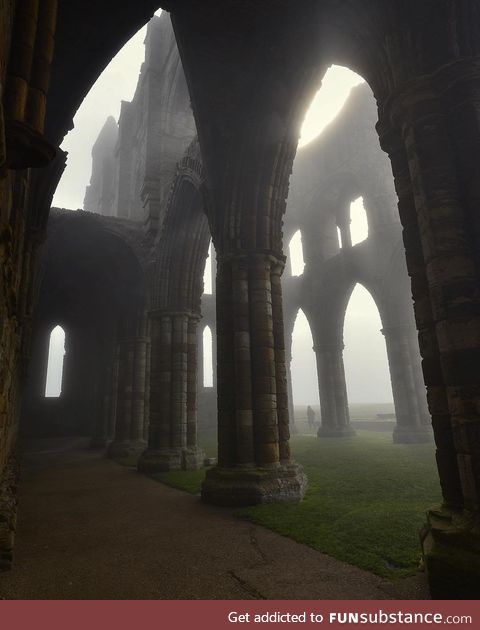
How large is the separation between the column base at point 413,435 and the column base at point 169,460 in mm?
7310

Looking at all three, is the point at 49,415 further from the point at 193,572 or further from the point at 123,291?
the point at 193,572

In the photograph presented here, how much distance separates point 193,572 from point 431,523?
1.73 m

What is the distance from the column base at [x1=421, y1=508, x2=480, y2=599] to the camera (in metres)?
2.24

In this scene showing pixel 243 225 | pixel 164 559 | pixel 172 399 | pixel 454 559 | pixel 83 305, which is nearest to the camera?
pixel 454 559

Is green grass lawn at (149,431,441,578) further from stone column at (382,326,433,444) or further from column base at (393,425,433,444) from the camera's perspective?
stone column at (382,326,433,444)

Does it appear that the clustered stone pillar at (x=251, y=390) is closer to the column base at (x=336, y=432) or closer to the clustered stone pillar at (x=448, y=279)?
the clustered stone pillar at (x=448, y=279)

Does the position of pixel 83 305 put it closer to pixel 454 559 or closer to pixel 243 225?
pixel 243 225

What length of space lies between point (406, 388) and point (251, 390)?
9.73 m

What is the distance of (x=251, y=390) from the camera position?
5965mm

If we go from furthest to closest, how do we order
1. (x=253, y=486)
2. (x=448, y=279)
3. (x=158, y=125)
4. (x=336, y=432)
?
(x=336, y=432), (x=158, y=125), (x=253, y=486), (x=448, y=279)

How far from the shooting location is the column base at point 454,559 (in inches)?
88.3

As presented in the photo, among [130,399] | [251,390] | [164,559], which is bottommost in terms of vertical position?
[164,559]

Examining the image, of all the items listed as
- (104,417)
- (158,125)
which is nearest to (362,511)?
(158,125)

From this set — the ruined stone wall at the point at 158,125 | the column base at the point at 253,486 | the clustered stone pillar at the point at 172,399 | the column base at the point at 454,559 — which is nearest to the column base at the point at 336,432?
the clustered stone pillar at the point at 172,399
